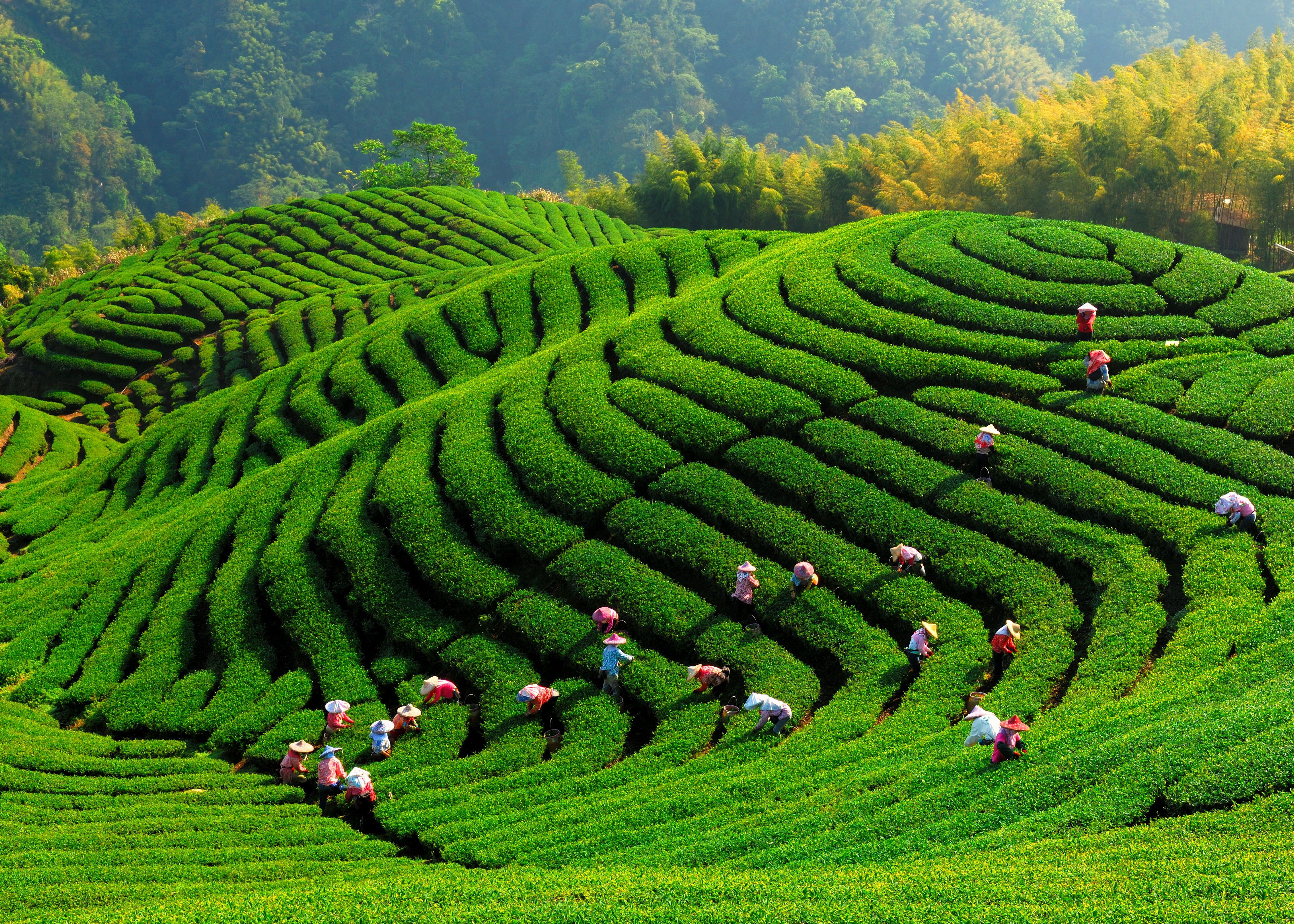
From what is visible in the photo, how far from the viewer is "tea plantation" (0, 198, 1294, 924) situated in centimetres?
1200

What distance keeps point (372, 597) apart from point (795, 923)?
1373cm

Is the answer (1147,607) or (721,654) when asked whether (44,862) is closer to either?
(721,654)

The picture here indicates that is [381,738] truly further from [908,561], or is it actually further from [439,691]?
[908,561]

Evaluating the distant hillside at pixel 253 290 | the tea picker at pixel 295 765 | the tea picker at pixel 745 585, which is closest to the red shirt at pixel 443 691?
the tea picker at pixel 295 765

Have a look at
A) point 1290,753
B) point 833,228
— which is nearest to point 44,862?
point 1290,753

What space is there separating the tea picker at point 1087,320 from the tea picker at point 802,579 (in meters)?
10.7

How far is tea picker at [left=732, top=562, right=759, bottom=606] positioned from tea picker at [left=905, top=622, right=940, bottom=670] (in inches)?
128

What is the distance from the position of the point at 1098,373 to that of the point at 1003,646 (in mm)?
8820

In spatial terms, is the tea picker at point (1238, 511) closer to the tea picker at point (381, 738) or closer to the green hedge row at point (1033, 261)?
the green hedge row at point (1033, 261)

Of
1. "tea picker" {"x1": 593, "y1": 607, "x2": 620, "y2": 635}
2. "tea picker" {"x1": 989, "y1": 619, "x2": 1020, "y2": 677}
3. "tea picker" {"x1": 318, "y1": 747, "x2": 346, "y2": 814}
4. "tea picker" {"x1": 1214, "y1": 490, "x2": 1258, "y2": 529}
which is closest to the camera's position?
"tea picker" {"x1": 989, "y1": 619, "x2": 1020, "y2": 677}

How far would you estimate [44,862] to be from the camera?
14758 millimetres

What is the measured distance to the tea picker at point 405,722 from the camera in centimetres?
1798

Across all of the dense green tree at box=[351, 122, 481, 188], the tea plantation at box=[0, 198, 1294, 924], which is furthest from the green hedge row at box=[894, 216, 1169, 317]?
the dense green tree at box=[351, 122, 481, 188]

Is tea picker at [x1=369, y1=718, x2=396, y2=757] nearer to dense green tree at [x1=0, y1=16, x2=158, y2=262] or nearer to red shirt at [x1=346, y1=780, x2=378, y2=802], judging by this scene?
red shirt at [x1=346, y1=780, x2=378, y2=802]
